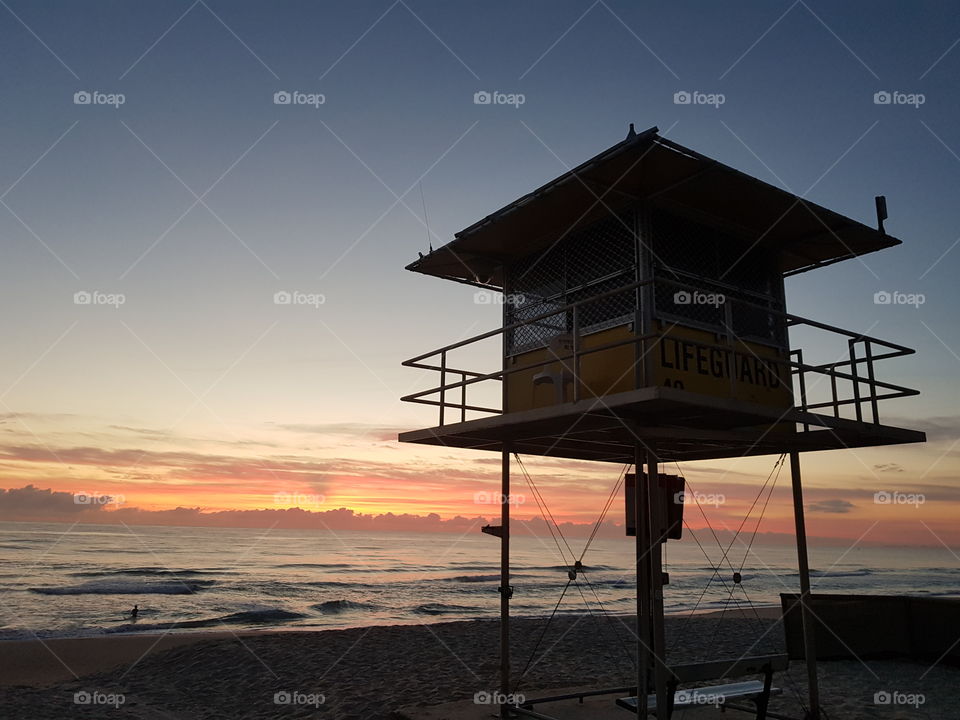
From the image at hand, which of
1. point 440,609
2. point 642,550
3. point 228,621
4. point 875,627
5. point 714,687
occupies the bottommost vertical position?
point 440,609

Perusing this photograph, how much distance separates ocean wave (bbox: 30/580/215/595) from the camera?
37.4m

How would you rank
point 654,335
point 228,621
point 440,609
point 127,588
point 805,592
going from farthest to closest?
point 127,588 < point 440,609 < point 228,621 < point 805,592 < point 654,335

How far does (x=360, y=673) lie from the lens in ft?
47.4

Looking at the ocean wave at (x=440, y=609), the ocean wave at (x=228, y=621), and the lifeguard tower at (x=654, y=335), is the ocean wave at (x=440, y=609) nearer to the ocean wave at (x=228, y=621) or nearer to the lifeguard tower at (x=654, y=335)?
the ocean wave at (x=228, y=621)

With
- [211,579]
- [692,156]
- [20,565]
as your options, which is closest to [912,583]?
[211,579]

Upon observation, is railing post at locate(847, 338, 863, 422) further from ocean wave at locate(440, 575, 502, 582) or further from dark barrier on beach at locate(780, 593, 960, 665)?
ocean wave at locate(440, 575, 502, 582)

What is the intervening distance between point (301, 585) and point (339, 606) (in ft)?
34.1

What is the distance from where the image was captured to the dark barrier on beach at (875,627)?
42.7 feet

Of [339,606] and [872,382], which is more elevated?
[872,382]

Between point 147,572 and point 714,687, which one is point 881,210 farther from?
point 147,572

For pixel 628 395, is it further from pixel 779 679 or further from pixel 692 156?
pixel 779 679

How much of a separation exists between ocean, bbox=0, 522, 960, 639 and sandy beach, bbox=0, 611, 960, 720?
354 inches

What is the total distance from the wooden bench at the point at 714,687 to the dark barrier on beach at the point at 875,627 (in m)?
5.23

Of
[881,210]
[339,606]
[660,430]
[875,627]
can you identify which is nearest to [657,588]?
[660,430]
